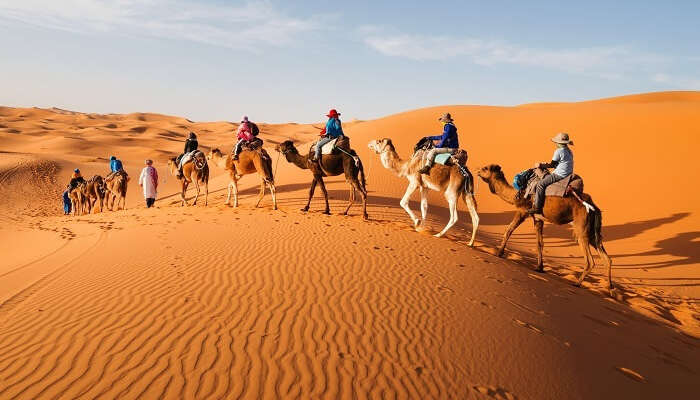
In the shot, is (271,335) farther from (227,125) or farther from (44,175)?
(227,125)

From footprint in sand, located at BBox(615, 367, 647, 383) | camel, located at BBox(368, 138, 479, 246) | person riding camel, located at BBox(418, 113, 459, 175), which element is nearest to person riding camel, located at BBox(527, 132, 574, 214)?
camel, located at BBox(368, 138, 479, 246)

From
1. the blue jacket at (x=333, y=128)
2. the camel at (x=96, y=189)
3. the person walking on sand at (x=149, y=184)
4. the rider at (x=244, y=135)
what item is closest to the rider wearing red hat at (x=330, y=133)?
the blue jacket at (x=333, y=128)

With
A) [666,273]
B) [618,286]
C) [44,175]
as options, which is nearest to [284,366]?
[618,286]

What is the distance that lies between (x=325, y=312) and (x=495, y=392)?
2232mm

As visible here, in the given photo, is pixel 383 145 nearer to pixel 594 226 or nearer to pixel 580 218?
pixel 580 218

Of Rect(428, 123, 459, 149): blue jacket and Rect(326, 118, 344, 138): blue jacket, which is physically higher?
Rect(326, 118, 344, 138): blue jacket

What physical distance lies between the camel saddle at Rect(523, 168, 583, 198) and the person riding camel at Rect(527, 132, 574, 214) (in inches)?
3.0

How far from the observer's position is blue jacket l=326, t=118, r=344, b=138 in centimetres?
1205

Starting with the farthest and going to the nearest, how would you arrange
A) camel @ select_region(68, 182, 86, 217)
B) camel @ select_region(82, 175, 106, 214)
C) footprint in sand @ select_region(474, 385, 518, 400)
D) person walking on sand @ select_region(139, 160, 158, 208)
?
camel @ select_region(68, 182, 86, 217), camel @ select_region(82, 175, 106, 214), person walking on sand @ select_region(139, 160, 158, 208), footprint in sand @ select_region(474, 385, 518, 400)

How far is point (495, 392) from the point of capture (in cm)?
404

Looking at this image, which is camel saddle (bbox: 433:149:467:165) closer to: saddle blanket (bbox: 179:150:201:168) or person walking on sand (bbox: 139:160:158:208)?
saddle blanket (bbox: 179:150:201:168)

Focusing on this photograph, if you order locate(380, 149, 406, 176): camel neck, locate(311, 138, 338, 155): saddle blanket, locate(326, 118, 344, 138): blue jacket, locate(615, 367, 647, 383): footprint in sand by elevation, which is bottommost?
locate(615, 367, 647, 383): footprint in sand

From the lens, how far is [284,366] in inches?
161

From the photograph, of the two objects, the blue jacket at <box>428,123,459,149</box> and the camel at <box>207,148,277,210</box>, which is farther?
the camel at <box>207,148,277,210</box>
